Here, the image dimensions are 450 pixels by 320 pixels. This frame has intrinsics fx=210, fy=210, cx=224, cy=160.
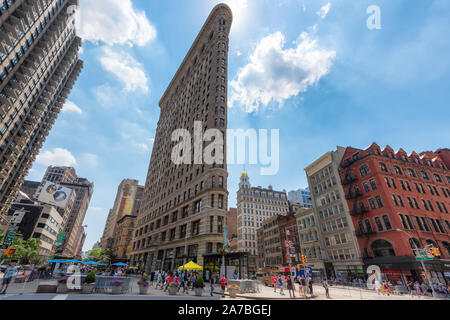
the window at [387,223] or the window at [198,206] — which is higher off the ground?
the window at [198,206]

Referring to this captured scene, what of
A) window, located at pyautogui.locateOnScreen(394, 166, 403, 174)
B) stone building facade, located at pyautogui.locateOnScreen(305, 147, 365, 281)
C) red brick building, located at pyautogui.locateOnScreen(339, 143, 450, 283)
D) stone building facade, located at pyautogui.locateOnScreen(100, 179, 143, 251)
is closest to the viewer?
red brick building, located at pyautogui.locateOnScreen(339, 143, 450, 283)

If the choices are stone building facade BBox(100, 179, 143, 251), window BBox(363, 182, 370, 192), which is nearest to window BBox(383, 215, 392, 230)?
window BBox(363, 182, 370, 192)

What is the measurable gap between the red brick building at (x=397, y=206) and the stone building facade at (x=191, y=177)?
2861cm

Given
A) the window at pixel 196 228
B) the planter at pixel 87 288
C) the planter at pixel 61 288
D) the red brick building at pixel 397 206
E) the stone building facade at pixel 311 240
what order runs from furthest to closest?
the stone building facade at pixel 311 240 → the window at pixel 196 228 → the red brick building at pixel 397 206 → the planter at pixel 87 288 → the planter at pixel 61 288

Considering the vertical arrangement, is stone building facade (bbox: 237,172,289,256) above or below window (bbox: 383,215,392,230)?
above

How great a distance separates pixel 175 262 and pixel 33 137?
68.7 m

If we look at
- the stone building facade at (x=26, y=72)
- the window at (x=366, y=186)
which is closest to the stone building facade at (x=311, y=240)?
the window at (x=366, y=186)

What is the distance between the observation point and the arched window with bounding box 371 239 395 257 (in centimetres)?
3638

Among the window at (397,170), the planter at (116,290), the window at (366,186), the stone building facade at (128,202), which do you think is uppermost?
the stone building facade at (128,202)

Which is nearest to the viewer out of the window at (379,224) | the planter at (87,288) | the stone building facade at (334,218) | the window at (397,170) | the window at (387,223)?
the planter at (87,288)

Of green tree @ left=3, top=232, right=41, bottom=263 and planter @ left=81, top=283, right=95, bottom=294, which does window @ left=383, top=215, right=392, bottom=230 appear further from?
green tree @ left=3, top=232, right=41, bottom=263

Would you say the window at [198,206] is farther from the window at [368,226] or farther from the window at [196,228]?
the window at [368,226]

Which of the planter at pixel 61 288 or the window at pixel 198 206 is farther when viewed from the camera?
the window at pixel 198 206

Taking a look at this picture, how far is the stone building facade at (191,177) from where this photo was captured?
3569cm
